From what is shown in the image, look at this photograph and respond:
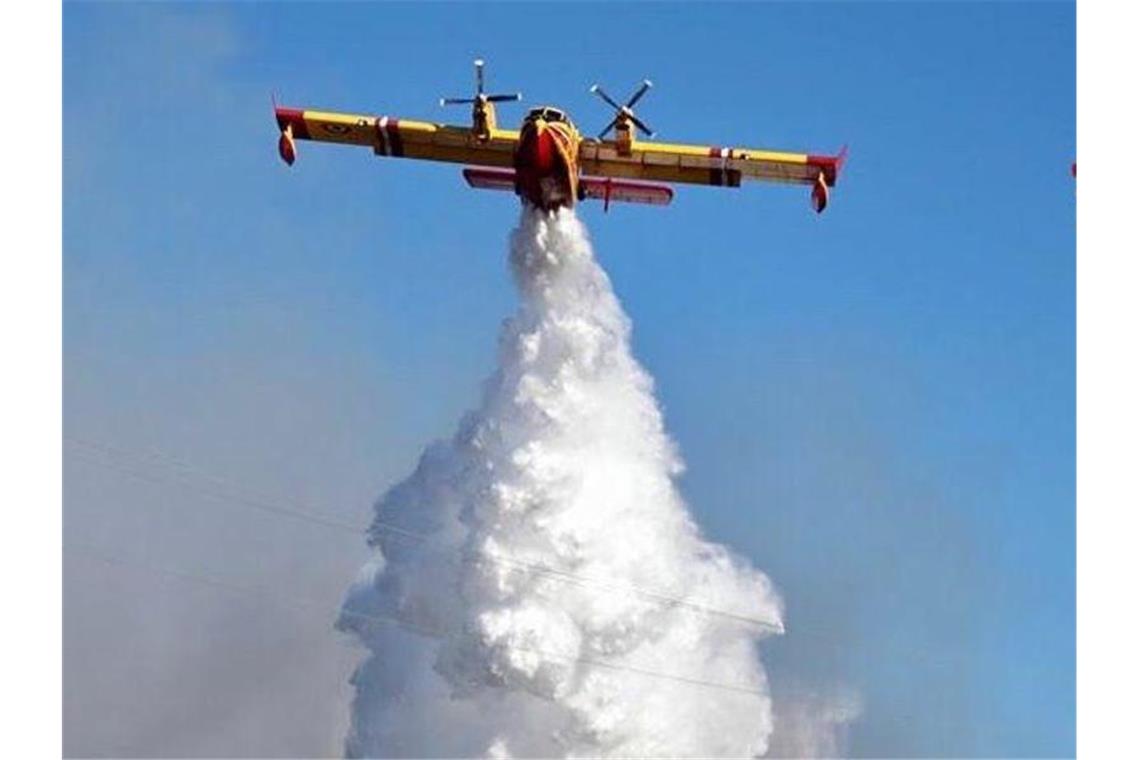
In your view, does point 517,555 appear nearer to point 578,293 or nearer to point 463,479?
point 463,479

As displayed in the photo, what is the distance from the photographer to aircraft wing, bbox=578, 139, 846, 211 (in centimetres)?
5588

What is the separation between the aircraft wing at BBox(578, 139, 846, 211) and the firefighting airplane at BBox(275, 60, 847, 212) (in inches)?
1.0

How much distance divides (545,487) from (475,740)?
22.0 feet

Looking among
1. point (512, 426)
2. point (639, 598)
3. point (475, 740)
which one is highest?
point (512, 426)

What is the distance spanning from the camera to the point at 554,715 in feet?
176

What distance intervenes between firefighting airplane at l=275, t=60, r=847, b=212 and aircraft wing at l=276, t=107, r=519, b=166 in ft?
0.09

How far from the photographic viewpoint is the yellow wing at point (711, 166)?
55.9 meters

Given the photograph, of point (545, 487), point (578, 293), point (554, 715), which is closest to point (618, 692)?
point (554, 715)

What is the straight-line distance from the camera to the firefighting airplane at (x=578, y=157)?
180 feet

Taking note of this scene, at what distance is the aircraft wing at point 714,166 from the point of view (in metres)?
55.9

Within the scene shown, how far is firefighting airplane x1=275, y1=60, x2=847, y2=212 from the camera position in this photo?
180ft

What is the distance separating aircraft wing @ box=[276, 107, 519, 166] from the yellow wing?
246 centimetres

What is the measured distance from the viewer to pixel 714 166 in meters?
56.8

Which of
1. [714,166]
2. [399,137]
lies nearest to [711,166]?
[714,166]
